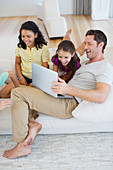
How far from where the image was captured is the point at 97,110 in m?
1.69

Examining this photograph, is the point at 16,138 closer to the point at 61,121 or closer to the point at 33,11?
the point at 61,121

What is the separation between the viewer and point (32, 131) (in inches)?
69.4

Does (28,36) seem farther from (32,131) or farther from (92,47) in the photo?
(32,131)

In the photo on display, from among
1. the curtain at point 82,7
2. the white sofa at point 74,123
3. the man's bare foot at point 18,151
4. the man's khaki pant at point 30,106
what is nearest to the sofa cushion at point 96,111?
the white sofa at point 74,123

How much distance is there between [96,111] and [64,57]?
534 millimetres

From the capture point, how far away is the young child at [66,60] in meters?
1.86

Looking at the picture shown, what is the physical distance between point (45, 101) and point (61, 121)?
0.22 meters

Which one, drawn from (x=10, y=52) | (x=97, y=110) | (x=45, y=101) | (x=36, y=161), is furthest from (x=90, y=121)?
(x=10, y=52)

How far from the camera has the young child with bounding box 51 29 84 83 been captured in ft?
6.12

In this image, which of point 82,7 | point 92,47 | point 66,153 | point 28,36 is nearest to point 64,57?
point 92,47

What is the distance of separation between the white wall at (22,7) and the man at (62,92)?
551 cm

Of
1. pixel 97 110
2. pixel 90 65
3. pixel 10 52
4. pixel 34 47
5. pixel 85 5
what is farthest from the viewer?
pixel 85 5

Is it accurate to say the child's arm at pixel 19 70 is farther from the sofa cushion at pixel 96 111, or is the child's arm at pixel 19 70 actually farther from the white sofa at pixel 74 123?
the sofa cushion at pixel 96 111

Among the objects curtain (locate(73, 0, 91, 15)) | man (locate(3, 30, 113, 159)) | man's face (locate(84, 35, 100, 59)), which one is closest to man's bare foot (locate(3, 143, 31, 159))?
man (locate(3, 30, 113, 159))
